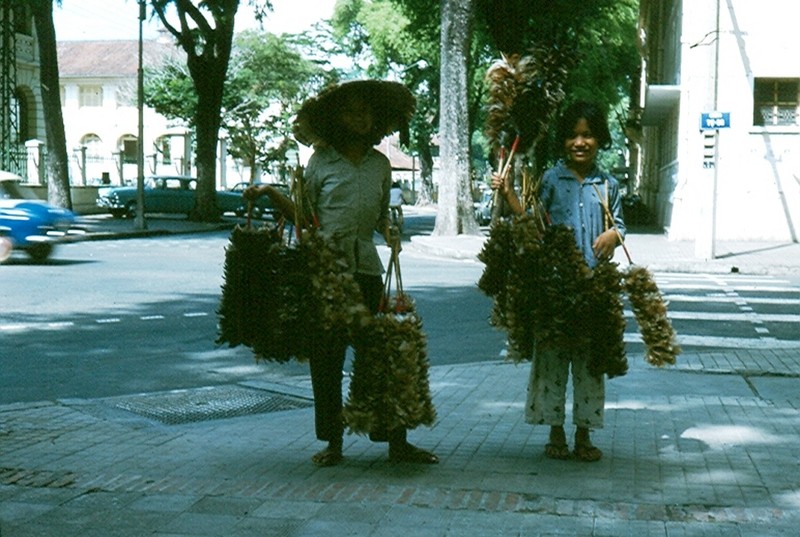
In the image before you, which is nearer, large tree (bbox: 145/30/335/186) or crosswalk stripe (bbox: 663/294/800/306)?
crosswalk stripe (bbox: 663/294/800/306)

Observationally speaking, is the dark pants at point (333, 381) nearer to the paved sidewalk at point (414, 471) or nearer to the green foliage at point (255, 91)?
the paved sidewalk at point (414, 471)

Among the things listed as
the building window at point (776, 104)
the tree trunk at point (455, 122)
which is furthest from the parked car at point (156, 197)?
the building window at point (776, 104)

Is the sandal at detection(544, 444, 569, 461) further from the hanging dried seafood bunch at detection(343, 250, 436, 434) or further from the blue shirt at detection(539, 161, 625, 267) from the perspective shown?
the blue shirt at detection(539, 161, 625, 267)

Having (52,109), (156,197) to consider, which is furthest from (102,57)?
(52,109)

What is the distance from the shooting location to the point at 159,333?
11312mm

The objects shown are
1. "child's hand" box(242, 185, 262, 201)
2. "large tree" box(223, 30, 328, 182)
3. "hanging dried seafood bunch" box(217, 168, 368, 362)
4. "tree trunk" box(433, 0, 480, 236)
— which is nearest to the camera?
"hanging dried seafood bunch" box(217, 168, 368, 362)

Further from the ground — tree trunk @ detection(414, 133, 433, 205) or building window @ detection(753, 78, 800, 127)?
building window @ detection(753, 78, 800, 127)

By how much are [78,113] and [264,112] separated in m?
23.9

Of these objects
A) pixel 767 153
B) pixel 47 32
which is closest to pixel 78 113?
pixel 47 32

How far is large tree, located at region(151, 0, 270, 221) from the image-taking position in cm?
3625

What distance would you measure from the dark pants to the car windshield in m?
16.1

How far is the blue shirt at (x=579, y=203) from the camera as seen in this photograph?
586 centimetres

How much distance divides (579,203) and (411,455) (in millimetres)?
1534

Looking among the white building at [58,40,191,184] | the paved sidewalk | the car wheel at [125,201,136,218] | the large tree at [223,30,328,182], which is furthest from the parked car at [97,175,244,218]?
the paved sidewalk
